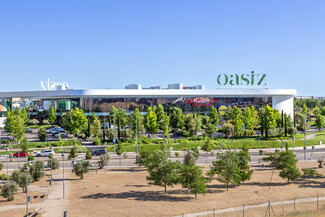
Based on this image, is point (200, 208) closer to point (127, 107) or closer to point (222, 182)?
point (222, 182)

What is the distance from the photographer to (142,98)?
414 feet

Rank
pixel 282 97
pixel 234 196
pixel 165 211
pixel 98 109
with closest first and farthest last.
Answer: pixel 165 211, pixel 234 196, pixel 98 109, pixel 282 97

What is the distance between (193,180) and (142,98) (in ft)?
291

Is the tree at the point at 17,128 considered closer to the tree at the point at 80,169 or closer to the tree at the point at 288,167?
the tree at the point at 80,169

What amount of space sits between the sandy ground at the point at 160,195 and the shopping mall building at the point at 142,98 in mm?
73361

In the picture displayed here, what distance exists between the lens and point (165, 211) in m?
33.3

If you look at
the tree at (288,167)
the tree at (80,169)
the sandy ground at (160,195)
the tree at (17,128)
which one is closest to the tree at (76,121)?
the tree at (17,128)

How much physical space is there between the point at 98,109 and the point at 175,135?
117 ft

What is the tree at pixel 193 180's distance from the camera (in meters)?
38.0

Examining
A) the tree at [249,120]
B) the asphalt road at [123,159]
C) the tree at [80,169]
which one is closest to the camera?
the tree at [80,169]

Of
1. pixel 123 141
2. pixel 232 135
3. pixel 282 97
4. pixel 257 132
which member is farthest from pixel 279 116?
pixel 123 141

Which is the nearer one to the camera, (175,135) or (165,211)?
(165,211)

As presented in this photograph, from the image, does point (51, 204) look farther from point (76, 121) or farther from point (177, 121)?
point (177, 121)

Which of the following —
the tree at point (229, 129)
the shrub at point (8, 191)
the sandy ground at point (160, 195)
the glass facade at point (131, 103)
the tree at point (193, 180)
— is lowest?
the sandy ground at point (160, 195)
